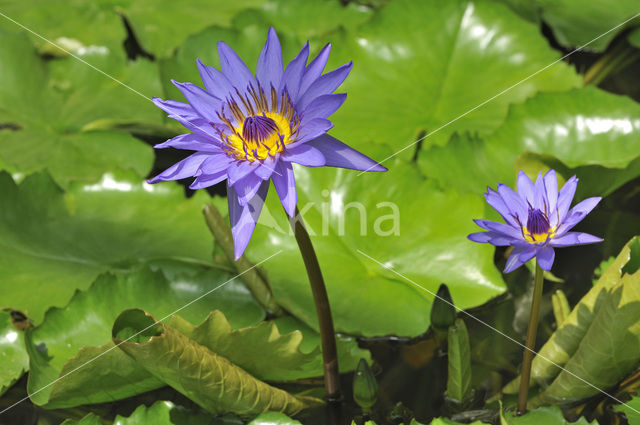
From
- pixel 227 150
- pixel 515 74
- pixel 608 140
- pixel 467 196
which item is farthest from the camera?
pixel 515 74

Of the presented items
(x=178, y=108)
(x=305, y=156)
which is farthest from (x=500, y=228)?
(x=178, y=108)

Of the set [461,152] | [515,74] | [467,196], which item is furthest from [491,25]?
[467,196]

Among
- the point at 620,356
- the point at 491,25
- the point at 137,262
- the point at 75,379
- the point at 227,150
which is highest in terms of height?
the point at 491,25

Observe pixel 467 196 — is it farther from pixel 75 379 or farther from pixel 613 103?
pixel 75 379

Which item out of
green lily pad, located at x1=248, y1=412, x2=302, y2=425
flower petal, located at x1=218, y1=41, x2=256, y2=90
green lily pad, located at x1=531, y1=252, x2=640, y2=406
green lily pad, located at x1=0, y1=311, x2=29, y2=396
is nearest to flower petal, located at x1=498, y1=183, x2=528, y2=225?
green lily pad, located at x1=531, y1=252, x2=640, y2=406

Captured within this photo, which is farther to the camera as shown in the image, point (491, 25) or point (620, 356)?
point (491, 25)

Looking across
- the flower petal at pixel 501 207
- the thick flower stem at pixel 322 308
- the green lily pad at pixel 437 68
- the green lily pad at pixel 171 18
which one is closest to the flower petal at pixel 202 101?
the thick flower stem at pixel 322 308
